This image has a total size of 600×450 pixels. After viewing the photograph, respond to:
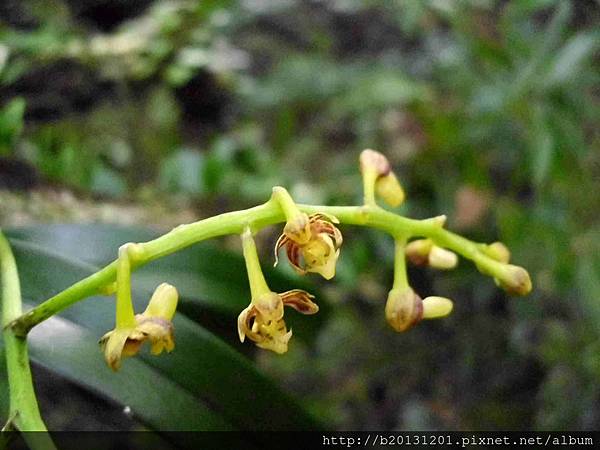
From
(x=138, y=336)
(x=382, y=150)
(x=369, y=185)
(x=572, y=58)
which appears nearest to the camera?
(x=138, y=336)

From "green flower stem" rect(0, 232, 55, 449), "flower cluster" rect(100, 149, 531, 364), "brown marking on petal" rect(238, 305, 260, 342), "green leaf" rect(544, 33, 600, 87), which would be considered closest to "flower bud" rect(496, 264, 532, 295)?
"flower cluster" rect(100, 149, 531, 364)

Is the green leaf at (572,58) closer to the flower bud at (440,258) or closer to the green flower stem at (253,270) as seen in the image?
the flower bud at (440,258)

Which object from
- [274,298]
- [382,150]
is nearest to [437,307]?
[274,298]

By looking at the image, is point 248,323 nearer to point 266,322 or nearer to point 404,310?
point 266,322

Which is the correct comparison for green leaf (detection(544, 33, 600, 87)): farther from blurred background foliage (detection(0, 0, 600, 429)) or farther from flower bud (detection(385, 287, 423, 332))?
flower bud (detection(385, 287, 423, 332))

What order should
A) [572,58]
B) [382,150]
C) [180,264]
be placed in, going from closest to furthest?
[180,264] < [572,58] < [382,150]

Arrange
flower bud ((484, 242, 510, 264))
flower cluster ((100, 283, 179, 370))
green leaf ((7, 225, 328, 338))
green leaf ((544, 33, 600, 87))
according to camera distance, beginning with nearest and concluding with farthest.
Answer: flower cluster ((100, 283, 179, 370)) → flower bud ((484, 242, 510, 264)) → green leaf ((7, 225, 328, 338)) → green leaf ((544, 33, 600, 87))

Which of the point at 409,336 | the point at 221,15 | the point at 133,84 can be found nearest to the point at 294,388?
the point at 409,336
